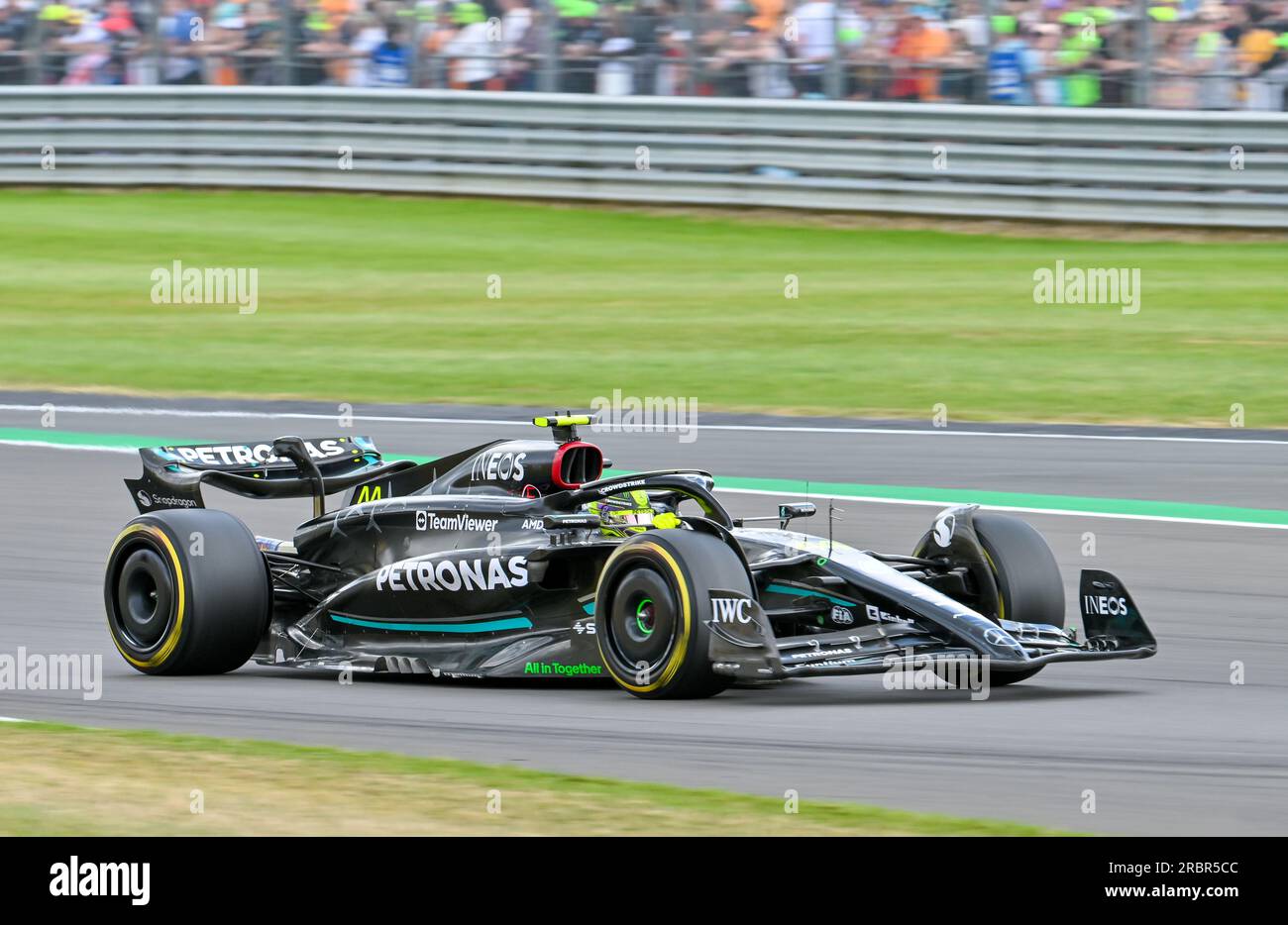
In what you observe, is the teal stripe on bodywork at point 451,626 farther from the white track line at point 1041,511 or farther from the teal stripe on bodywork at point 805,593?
the white track line at point 1041,511

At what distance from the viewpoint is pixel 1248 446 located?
45.6ft

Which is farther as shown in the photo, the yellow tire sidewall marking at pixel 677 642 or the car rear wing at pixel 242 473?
the car rear wing at pixel 242 473

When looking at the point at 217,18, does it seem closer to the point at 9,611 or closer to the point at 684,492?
the point at 9,611

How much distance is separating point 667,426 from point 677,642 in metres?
7.98

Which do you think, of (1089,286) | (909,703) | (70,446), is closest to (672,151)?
(1089,286)

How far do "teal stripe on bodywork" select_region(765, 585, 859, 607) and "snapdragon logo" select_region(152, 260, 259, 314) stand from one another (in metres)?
14.0

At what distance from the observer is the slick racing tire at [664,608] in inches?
287

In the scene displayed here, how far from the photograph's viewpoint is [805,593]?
7785 millimetres

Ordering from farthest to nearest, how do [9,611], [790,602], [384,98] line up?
[384,98] < [9,611] < [790,602]

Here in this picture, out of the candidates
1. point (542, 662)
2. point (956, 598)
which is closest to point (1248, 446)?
point (956, 598)

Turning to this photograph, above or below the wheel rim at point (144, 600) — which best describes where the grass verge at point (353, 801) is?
below

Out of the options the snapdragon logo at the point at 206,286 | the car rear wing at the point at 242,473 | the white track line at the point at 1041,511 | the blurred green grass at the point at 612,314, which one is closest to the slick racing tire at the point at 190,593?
the car rear wing at the point at 242,473
